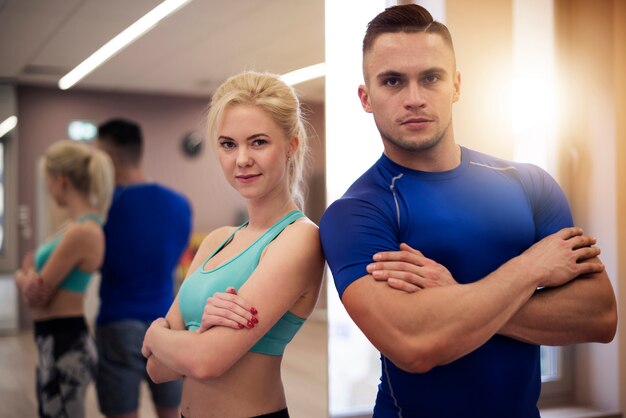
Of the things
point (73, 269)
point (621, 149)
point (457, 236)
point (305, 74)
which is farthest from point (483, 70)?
point (73, 269)

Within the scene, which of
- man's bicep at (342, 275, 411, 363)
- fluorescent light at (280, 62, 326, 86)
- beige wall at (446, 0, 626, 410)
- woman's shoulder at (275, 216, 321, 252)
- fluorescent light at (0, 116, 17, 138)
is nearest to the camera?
man's bicep at (342, 275, 411, 363)

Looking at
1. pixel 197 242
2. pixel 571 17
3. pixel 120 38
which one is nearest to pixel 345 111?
pixel 197 242

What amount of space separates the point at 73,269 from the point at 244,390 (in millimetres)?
789

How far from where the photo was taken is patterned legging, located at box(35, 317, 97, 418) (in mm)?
1949

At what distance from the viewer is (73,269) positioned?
1905mm

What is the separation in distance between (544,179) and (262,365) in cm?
76

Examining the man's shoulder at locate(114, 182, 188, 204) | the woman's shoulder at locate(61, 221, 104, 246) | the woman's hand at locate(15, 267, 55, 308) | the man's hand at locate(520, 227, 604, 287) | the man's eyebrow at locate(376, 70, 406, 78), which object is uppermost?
the man's eyebrow at locate(376, 70, 406, 78)

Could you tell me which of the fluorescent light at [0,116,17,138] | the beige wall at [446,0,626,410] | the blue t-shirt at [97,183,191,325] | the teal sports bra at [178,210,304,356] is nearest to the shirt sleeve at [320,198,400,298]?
the teal sports bra at [178,210,304,356]

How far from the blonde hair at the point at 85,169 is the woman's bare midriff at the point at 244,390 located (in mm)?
742

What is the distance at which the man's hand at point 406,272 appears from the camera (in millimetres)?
1252

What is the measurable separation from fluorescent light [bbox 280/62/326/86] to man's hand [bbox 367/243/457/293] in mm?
738

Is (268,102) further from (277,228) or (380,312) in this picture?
(380,312)

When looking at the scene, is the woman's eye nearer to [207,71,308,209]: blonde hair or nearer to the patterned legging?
[207,71,308,209]: blonde hair

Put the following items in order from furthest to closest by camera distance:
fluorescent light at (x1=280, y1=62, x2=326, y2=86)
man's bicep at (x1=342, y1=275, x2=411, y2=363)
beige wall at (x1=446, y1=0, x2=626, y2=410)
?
beige wall at (x1=446, y1=0, x2=626, y2=410), fluorescent light at (x1=280, y1=62, x2=326, y2=86), man's bicep at (x1=342, y1=275, x2=411, y2=363)
